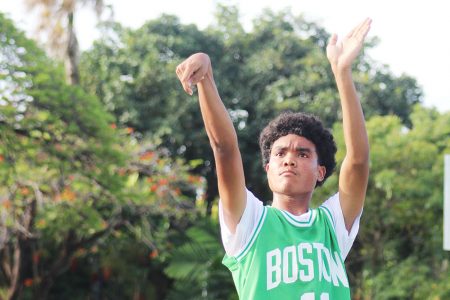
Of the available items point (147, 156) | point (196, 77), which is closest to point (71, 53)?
point (147, 156)

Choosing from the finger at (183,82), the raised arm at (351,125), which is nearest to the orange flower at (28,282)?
the raised arm at (351,125)

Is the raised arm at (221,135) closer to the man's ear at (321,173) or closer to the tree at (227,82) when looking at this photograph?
the man's ear at (321,173)

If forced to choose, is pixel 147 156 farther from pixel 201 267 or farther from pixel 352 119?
pixel 352 119

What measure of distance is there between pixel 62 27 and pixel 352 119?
375 inches

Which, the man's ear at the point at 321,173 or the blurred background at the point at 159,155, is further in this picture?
the blurred background at the point at 159,155

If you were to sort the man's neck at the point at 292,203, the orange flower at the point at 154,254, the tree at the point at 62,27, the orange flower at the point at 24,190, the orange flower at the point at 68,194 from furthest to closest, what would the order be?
the orange flower at the point at 154,254, the tree at the point at 62,27, the orange flower at the point at 68,194, the orange flower at the point at 24,190, the man's neck at the point at 292,203

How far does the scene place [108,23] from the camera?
42.6 feet

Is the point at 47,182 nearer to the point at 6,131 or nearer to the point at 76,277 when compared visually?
the point at 6,131

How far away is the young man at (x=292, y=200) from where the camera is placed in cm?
239

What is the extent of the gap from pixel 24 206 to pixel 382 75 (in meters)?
7.75

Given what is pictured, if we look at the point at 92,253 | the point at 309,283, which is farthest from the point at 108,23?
the point at 309,283

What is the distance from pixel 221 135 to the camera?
2385 millimetres

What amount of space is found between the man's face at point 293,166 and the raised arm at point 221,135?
0.15m

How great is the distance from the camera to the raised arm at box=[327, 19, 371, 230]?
8.26 ft
